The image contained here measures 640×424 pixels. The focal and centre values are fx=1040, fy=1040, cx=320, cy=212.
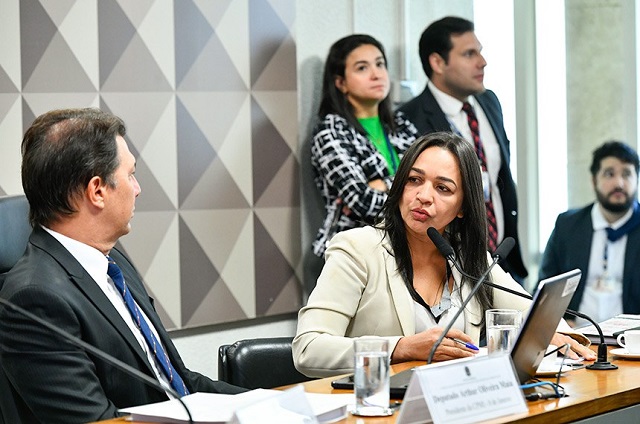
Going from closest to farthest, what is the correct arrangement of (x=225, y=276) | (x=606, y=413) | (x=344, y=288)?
(x=606, y=413) → (x=344, y=288) → (x=225, y=276)

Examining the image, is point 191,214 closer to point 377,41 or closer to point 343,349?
point 377,41

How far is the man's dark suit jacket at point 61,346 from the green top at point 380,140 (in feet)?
8.43

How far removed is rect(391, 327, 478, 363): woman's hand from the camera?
2.33 m

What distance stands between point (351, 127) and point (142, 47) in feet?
3.22

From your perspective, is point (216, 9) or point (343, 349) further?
point (216, 9)

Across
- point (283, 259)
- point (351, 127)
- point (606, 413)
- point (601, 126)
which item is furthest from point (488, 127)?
point (606, 413)

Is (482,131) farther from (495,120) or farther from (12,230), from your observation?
(12,230)

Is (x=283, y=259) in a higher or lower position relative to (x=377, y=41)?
lower

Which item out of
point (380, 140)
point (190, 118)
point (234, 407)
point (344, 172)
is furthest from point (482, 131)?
point (234, 407)

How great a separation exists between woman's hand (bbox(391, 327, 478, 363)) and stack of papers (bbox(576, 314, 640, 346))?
0.50 m

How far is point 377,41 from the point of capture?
187 inches

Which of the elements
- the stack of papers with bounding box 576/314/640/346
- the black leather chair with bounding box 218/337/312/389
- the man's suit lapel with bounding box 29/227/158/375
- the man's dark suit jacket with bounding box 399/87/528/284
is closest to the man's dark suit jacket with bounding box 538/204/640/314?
the man's dark suit jacket with bounding box 399/87/528/284

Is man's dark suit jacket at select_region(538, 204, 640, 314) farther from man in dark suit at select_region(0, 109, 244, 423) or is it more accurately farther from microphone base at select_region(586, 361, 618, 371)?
man in dark suit at select_region(0, 109, 244, 423)

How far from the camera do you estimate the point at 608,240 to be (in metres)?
4.80
